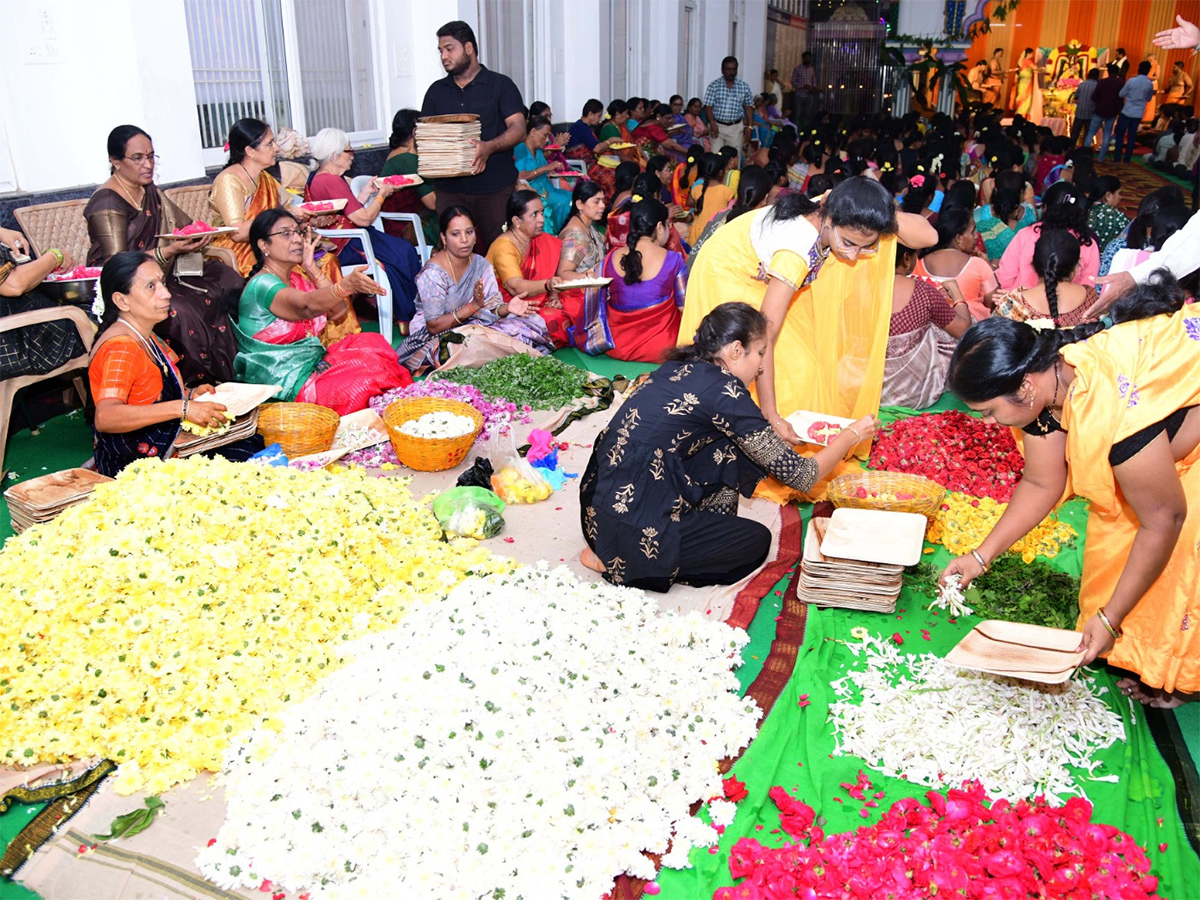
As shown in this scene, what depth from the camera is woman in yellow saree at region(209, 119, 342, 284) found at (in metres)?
5.18

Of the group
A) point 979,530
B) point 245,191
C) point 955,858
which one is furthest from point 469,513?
point 245,191

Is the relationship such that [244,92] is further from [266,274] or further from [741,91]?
[741,91]

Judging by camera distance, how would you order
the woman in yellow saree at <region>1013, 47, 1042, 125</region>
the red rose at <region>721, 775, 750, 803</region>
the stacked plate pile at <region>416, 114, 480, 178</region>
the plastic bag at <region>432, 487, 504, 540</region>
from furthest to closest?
the woman in yellow saree at <region>1013, 47, 1042, 125</region> < the stacked plate pile at <region>416, 114, 480, 178</region> < the plastic bag at <region>432, 487, 504, 540</region> < the red rose at <region>721, 775, 750, 803</region>

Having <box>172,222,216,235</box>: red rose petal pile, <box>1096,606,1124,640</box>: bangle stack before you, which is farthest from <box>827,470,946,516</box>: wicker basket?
<box>172,222,216,235</box>: red rose petal pile

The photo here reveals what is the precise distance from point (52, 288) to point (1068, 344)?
4.21 meters

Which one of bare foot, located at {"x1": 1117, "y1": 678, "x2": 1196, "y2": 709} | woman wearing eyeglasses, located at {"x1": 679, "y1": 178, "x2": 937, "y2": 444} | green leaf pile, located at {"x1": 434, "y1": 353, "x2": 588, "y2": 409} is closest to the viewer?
bare foot, located at {"x1": 1117, "y1": 678, "x2": 1196, "y2": 709}

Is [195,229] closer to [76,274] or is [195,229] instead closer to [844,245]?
[76,274]

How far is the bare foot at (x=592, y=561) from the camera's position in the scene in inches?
131

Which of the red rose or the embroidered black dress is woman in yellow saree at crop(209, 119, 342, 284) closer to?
the embroidered black dress

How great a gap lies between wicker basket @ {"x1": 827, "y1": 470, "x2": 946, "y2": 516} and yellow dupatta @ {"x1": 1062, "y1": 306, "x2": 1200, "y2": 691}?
796 mm

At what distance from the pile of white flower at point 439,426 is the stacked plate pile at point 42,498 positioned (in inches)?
49.5

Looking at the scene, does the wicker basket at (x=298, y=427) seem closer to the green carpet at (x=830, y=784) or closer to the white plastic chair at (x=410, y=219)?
the green carpet at (x=830, y=784)

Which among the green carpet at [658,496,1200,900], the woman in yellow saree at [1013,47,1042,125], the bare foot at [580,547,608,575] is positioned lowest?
the green carpet at [658,496,1200,900]

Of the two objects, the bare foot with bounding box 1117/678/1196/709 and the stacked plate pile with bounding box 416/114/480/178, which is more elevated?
the stacked plate pile with bounding box 416/114/480/178
